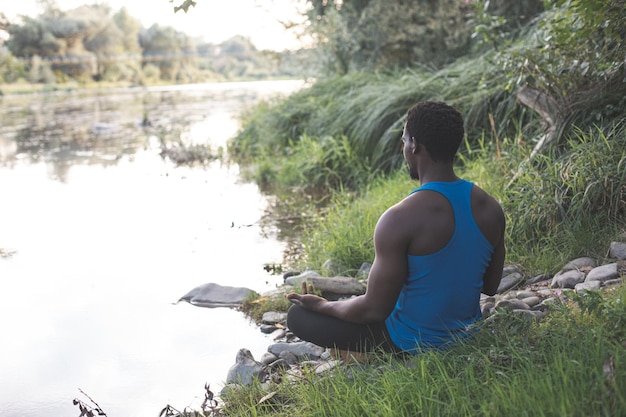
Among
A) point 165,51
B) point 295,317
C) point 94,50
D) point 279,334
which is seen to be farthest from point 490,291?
point 165,51

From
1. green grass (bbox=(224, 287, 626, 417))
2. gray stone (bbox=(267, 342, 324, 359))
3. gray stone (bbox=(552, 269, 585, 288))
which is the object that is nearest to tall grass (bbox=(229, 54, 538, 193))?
gray stone (bbox=(552, 269, 585, 288))

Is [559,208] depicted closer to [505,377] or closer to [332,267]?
[332,267]

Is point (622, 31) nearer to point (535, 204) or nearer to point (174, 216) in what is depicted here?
point (535, 204)

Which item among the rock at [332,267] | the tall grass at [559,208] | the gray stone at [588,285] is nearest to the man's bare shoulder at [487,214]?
the gray stone at [588,285]

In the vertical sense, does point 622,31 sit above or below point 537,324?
above

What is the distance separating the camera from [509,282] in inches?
156

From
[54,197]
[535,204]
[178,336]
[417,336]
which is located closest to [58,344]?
[178,336]

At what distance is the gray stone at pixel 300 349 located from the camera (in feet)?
12.1

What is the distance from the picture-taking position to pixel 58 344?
169 inches

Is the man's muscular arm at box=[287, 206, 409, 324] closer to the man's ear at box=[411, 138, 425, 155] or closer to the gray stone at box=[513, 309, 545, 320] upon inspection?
the man's ear at box=[411, 138, 425, 155]

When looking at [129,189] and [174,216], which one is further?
[129,189]

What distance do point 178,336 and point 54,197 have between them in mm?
5265

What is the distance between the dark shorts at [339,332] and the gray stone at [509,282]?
1.34 metres

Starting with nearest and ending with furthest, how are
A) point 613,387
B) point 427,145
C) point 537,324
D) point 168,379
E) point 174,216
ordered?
1. point 613,387
2. point 427,145
3. point 537,324
4. point 168,379
5. point 174,216
